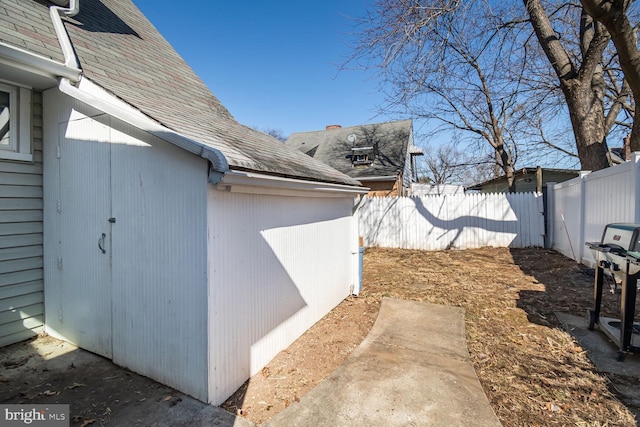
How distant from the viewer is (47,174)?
376 cm

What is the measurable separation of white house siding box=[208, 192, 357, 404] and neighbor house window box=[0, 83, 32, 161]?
2959 mm

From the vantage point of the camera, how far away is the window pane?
3.43m

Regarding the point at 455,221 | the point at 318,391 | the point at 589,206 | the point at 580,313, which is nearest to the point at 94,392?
the point at 318,391

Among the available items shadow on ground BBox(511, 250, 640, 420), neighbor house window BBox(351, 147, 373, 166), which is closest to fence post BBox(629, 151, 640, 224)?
shadow on ground BBox(511, 250, 640, 420)

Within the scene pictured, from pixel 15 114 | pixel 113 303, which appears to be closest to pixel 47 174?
pixel 15 114

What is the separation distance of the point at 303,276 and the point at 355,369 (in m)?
1.38

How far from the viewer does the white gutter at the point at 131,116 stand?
7.55 ft

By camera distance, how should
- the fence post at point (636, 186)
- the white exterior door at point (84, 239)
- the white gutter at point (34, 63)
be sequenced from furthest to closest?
the fence post at point (636, 186), the white exterior door at point (84, 239), the white gutter at point (34, 63)

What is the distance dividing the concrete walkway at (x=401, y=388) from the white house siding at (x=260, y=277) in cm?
71

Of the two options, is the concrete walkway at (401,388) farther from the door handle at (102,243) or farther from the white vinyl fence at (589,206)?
the white vinyl fence at (589,206)

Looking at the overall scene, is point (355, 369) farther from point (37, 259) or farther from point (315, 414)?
point (37, 259)

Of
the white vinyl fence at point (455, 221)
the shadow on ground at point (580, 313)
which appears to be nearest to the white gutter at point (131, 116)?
the shadow on ground at point (580, 313)

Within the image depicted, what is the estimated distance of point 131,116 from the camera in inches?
105

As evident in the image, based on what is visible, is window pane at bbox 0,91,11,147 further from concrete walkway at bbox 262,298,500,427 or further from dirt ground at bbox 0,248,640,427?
concrete walkway at bbox 262,298,500,427
